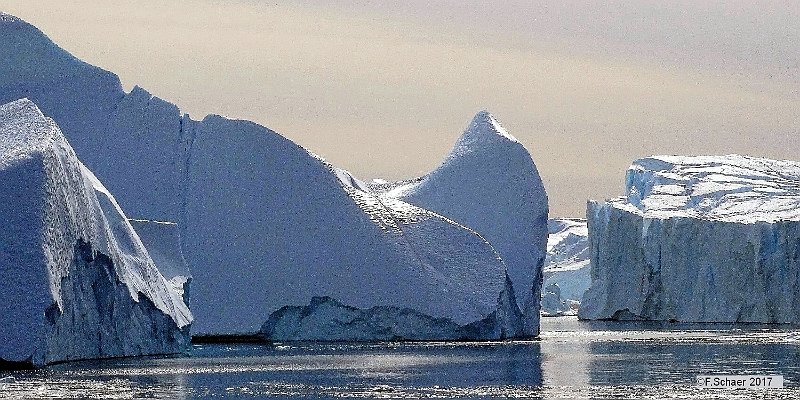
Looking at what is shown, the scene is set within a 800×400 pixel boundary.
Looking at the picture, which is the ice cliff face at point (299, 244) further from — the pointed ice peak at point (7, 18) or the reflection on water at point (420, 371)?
the pointed ice peak at point (7, 18)

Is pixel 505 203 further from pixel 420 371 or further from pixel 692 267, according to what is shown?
pixel 692 267

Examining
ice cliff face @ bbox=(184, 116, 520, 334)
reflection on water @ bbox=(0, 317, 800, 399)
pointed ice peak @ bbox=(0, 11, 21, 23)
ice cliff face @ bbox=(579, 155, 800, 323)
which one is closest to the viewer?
reflection on water @ bbox=(0, 317, 800, 399)

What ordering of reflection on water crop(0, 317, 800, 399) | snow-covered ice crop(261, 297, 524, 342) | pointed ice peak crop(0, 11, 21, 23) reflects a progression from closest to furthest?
1. reflection on water crop(0, 317, 800, 399)
2. snow-covered ice crop(261, 297, 524, 342)
3. pointed ice peak crop(0, 11, 21, 23)

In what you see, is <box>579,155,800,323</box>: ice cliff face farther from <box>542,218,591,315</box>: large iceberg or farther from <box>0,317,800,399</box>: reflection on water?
<box>542,218,591,315</box>: large iceberg

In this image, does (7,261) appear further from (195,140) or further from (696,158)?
(696,158)

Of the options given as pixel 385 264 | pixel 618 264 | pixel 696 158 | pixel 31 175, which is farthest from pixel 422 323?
pixel 696 158

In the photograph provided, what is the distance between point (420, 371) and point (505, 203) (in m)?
18.0

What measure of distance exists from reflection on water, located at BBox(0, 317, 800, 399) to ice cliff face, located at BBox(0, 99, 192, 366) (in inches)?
22.3

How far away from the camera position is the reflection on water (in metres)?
22.5

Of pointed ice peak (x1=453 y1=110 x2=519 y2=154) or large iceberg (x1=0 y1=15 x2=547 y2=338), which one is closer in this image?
large iceberg (x1=0 y1=15 x2=547 y2=338)

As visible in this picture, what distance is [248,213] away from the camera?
38.6 metres

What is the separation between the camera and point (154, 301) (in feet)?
99.2

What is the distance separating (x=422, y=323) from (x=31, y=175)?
15.2m

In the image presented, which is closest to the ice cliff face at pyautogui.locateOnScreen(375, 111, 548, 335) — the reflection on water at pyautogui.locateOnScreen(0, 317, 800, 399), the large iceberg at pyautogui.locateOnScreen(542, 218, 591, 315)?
the reflection on water at pyautogui.locateOnScreen(0, 317, 800, 399)
